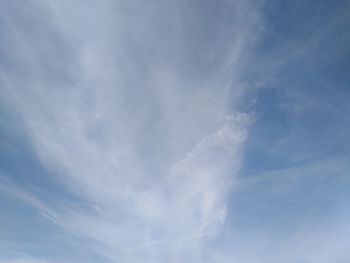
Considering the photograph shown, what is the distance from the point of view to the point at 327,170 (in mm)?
53500

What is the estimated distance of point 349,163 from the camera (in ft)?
176

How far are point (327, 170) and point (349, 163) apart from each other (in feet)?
18.7
